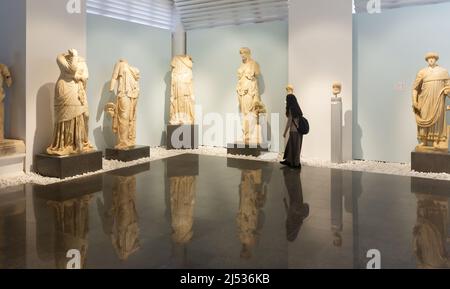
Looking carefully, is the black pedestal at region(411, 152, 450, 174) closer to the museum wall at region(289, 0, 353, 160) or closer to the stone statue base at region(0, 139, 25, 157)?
the museum wall at region(289, 0, 353, 160)

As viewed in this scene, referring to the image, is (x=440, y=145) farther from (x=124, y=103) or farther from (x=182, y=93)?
(x=124, y=103)

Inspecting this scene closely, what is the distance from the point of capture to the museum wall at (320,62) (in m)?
7.62

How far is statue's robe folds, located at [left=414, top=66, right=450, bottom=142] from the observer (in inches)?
249

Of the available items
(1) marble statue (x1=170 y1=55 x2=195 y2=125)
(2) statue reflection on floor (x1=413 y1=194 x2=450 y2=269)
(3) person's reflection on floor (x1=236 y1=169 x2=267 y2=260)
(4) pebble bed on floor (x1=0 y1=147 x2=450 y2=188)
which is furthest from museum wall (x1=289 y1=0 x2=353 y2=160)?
(2) statue reflection on floor (x1=413 y1=194 x2=450 y2=269)

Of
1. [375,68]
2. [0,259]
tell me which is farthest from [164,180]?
[375,68]

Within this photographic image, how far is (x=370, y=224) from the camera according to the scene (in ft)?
12.7

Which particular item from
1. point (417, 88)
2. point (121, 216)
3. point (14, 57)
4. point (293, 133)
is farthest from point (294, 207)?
point (14, 57)

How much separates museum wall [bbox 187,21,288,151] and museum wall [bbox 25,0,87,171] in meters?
3.80

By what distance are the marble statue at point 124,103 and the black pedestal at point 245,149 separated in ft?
7.35

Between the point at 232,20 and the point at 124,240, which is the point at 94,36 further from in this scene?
the point at 124,240

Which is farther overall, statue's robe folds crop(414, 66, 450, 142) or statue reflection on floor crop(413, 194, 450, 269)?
statue's robe folds crop(414, 66, 450, 142)

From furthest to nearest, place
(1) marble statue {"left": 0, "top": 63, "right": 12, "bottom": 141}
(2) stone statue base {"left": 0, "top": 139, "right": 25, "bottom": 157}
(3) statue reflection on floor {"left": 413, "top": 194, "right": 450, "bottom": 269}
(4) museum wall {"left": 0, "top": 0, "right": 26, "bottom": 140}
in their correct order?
(4) museum wall {"left": 0, "top": 0, "right": 26, "bottom": 140} → (1) marble statue {"left": 0, "top": 63, "right": 12, "bottom": 141} → (2) stone statue base {"left": 0, "top": 139, "right": 25, "bottom": 157} → (3) statue reflection on floor {"left": 413, "top": 194, "right": 450, "bottom": 269}

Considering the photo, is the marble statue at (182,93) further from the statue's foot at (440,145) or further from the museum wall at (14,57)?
the statue's foot at (440,145)
